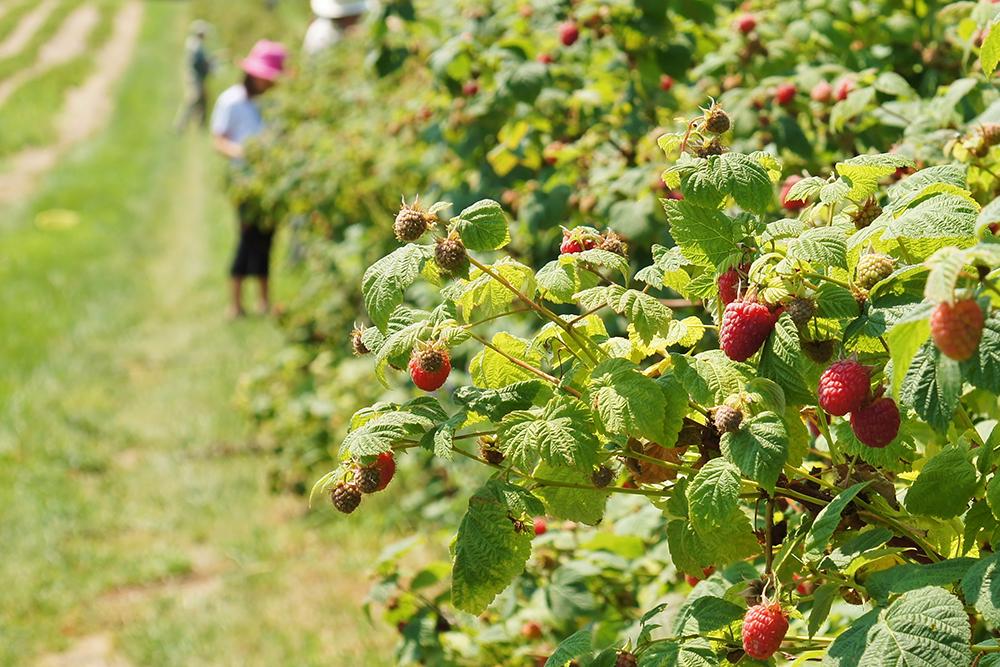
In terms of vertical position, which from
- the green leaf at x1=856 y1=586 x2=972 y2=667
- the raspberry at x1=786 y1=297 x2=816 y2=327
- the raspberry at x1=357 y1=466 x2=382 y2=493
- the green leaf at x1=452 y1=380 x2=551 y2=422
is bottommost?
the raspberry at x1=357 y1=466 x2=382 y2=493

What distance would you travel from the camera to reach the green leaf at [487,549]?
127cm

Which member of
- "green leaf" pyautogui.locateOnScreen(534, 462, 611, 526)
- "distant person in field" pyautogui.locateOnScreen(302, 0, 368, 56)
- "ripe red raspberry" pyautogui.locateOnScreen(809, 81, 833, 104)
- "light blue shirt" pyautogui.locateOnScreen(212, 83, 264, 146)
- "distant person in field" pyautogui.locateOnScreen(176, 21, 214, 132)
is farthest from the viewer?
"distant person in field" pyautogui.locateOnScreen(176, 21, 214, 132)

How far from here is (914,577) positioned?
1148 mm

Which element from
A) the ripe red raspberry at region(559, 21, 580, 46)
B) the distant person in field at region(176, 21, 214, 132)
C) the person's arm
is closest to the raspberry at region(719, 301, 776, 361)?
the ripe red raspberry at region(559, 21, 580, 46)

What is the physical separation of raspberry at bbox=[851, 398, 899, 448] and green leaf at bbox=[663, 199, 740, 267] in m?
0.24

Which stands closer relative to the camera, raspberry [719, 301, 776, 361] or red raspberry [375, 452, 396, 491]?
raspberry [719, 301, 776, 361]

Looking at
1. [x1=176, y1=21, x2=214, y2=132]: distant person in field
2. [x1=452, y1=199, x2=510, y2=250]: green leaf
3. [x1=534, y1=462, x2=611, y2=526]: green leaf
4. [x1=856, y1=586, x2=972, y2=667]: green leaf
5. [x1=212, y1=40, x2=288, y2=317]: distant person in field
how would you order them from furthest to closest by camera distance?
[x1=176, y1=21, x2=214, y2=132]: distant person in field → [x1=212, y1=40, x2=288, y2=317]: distant person in field → [x1=534, y1=462, x2=611, y2=526]: green leaf → [x1=452, y1=199, x2=510, y2=250]: green leaf → [x1=856, y1=586, x2=972, y2=667]: green leaf

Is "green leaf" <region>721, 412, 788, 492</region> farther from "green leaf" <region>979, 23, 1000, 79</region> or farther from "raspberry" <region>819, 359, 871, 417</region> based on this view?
"green leaf" <region>979, 23, 1000, 79</region>

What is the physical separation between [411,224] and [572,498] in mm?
377

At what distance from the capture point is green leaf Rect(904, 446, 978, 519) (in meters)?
1.23

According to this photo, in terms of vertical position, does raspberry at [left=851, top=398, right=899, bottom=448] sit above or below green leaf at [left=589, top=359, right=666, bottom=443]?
above

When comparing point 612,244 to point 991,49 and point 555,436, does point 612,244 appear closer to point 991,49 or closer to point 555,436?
point 555,436

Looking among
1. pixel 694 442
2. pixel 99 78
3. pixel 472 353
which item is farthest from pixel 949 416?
pixel 99 78

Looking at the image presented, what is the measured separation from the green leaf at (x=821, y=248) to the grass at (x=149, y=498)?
1257 mm
